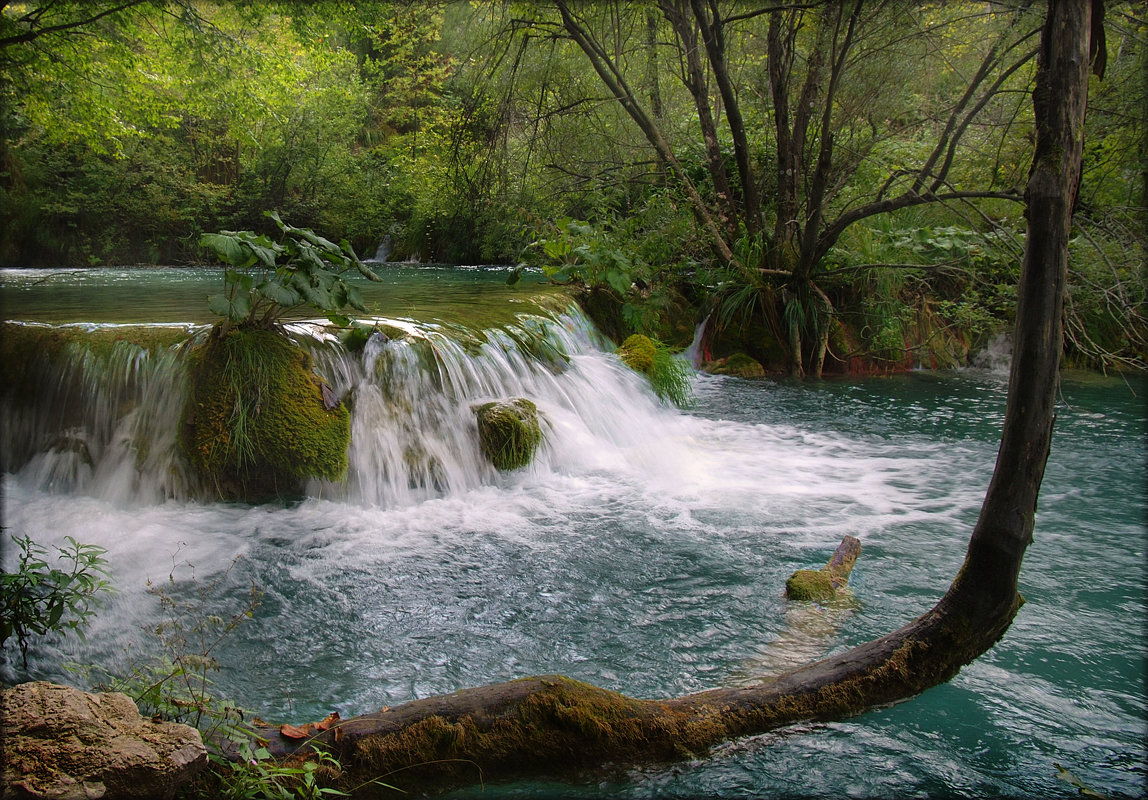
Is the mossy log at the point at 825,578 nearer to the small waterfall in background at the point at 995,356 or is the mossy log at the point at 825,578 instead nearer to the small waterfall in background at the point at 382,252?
the small waterfall in background at the point at 995,356

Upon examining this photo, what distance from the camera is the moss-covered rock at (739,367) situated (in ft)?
32.9

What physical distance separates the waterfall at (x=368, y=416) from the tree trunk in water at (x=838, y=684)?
3330 mm

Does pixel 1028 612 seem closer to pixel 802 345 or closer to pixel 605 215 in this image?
pixel 802 345

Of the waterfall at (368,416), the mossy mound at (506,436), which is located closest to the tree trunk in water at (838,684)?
the waterfall at (368,416)

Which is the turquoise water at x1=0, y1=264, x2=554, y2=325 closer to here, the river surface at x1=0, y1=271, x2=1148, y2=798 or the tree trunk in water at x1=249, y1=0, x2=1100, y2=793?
the river surface at x1=0, y1=271, x2=1148, y2=798

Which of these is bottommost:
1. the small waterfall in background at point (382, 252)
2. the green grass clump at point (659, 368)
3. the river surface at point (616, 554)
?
the river surface at point (616, 554)

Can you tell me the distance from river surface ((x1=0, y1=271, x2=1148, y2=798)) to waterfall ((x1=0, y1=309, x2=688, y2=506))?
0.08 ft

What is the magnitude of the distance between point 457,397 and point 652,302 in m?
4.23

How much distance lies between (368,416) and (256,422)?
0.86 m

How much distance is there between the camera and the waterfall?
523cm

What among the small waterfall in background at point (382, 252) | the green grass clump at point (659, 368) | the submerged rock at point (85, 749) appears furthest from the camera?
the small waterfall in background at point (382, 252)

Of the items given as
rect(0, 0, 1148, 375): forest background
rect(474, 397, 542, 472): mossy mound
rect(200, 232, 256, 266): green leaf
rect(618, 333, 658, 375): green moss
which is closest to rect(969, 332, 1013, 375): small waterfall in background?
rect(0, 0, 1148, 375): forest background

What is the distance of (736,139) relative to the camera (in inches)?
364

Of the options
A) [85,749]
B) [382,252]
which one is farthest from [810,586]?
[382,252]
